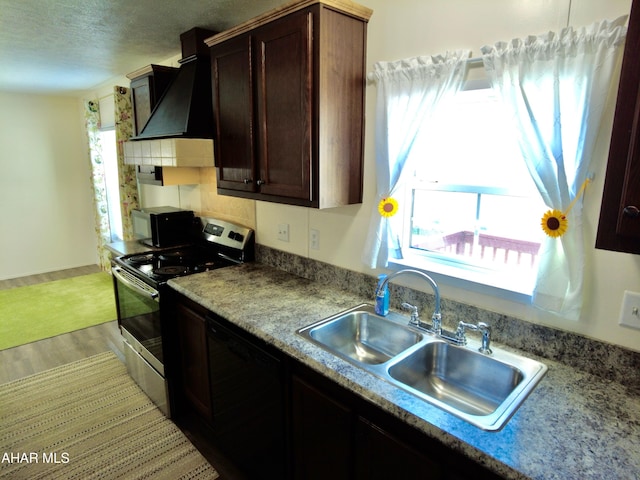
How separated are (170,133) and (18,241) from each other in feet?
14.1

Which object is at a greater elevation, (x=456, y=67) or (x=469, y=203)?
(x=456, y=67)

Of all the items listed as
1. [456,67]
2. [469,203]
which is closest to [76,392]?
[469,203]

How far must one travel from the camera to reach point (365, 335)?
5.84ft

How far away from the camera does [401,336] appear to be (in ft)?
5.46

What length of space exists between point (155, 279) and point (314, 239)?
3.16 feet

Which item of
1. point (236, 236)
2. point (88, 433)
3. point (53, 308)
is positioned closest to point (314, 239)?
point (236, 236)

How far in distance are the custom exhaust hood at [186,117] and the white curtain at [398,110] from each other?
114cm

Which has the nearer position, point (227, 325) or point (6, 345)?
point (227, 325)

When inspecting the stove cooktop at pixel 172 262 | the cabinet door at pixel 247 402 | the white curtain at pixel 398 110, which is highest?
the white curtain at pixel 398 110

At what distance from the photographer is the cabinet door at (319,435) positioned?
130 cm

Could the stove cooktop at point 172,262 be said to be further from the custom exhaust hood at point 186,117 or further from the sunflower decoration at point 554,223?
the sunflower decoration at point 554,223

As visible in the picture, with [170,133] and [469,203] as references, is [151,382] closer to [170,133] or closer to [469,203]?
[170,133]

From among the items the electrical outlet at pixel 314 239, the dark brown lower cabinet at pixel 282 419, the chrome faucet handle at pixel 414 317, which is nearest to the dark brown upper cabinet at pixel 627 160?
the dark brown lower cabinet at pixel 282 419

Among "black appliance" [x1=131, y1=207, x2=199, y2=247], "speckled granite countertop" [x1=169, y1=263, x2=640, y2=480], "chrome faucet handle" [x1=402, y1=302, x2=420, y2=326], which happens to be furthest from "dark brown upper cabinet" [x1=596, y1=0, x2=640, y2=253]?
"black appliance" [x1=131, y1=207, x2=199, y2=247]
